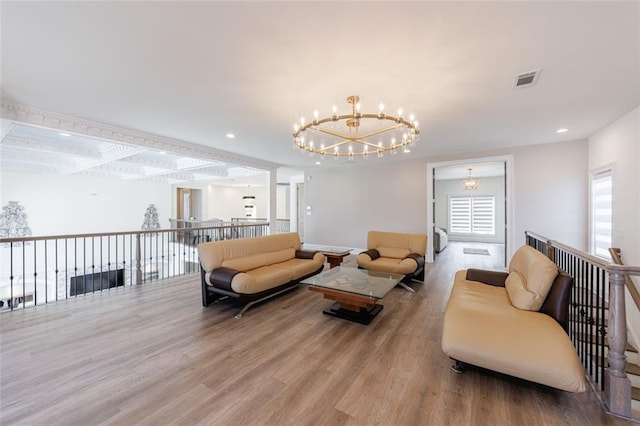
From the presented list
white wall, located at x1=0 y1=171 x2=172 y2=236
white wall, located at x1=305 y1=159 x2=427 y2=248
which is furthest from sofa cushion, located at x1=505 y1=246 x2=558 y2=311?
white wall, located at x1=0 y1=171 x2=172 y2=236

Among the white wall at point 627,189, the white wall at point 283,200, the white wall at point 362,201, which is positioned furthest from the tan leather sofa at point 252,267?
the white wall at point 283,200

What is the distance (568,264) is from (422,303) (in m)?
1.70

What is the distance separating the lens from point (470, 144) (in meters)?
5.18

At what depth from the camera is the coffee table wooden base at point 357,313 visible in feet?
9.93

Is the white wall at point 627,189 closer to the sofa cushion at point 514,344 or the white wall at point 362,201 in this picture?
the sofa cushion at point 514,344

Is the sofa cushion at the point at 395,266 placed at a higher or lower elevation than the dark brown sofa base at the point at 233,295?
higher

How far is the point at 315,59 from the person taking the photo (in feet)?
7.33

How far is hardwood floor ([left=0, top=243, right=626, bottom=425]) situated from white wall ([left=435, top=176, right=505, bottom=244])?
27.9ft

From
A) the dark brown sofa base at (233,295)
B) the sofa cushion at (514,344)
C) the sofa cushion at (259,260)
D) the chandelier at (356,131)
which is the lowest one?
the dark brown sofa base at (233,295)

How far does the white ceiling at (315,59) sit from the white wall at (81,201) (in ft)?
20.7

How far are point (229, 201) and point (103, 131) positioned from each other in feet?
29.6

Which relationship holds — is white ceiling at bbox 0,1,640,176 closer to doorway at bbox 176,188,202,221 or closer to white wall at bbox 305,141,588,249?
white wall at bbox 305,141,588,249

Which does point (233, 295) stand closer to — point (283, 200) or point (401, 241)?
point (401, 241)

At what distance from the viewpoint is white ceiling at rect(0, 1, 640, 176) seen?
174 cm
